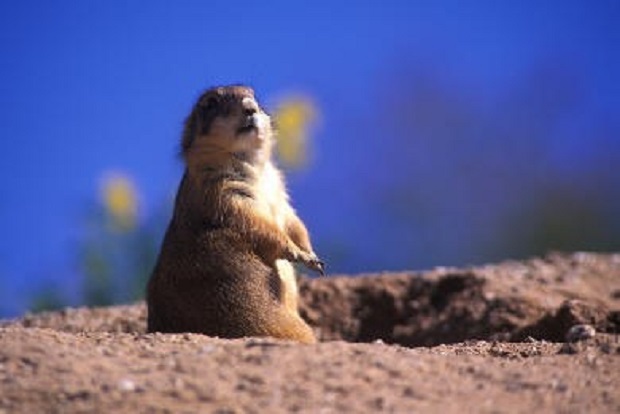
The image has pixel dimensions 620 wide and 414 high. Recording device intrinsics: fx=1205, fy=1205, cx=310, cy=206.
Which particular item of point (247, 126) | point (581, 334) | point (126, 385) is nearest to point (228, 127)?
point (247, 126)

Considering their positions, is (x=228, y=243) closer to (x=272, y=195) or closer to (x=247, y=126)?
(x=272, y=195)

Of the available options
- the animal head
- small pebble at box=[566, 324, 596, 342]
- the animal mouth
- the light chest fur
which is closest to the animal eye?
the animal head

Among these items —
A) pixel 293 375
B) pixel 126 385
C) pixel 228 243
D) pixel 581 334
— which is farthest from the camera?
pixel 228 243

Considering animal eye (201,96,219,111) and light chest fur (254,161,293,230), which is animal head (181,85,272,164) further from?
light chest fur (254,161,293,230)

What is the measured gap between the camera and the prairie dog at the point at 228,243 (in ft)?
23.2

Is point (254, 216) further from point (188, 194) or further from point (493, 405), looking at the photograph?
point (493, 405)

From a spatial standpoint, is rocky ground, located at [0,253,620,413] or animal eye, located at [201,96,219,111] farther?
animal eye, located at [201,96,219,111]

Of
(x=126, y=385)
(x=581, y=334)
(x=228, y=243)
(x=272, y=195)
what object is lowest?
(x=126, y=385)

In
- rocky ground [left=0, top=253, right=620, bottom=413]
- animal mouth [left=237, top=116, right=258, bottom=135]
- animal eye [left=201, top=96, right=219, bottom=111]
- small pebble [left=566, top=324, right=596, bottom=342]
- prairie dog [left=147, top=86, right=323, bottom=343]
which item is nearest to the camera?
rocky ground [left=0, top=253, right=620, bottom=413]

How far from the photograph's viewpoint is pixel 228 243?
7.15 m

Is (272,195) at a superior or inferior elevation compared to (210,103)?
inferior

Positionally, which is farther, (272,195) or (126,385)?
(272,195)

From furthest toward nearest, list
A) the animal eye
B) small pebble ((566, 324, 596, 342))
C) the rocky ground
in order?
the animal eye, small pebble ((566, 324, 596, 342)), the rocky ground

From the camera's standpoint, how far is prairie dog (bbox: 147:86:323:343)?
7059mm
